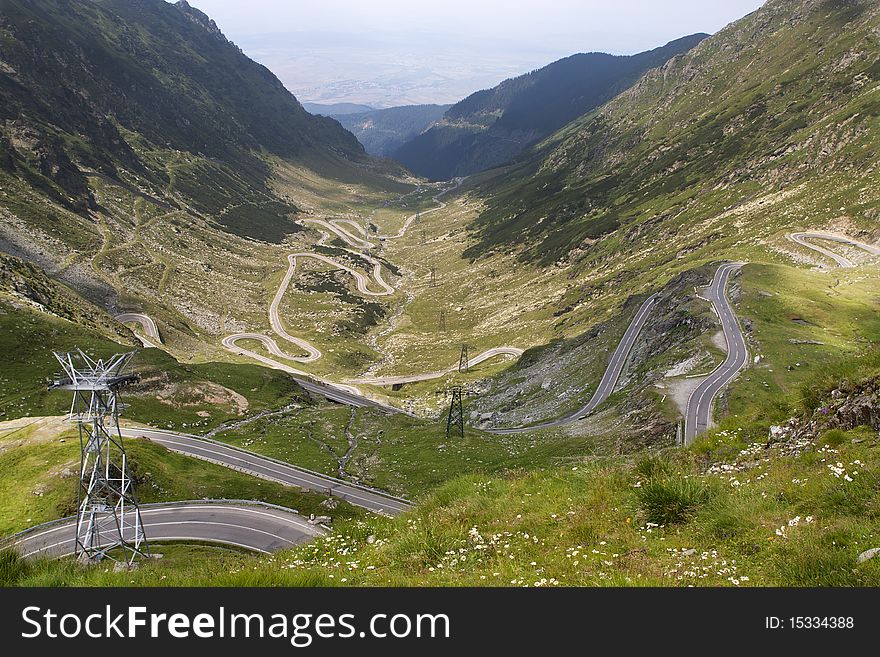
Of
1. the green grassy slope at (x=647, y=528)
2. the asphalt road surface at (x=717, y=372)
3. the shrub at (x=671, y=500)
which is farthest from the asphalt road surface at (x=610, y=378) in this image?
the shrub at (x=671, y=500)

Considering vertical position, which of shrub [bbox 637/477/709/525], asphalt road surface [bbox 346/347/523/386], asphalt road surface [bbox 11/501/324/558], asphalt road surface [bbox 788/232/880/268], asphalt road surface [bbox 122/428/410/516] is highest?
asphalt road surface [bbox 788/232/880/268]

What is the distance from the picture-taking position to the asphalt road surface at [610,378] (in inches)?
3209

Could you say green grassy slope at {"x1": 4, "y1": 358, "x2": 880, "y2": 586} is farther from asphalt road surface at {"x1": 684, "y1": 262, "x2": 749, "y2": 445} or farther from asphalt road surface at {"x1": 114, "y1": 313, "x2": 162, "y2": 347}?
asphalt road surface at {"x1": 114, "y1": 313, "x2": 162, "y2": 347}

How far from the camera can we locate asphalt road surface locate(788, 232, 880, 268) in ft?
361

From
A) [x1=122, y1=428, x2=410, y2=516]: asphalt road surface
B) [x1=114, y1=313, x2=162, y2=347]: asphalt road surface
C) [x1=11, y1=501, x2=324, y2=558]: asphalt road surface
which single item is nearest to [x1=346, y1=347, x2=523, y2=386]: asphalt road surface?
[x1=114, y1=313, x2=162, y2=347]: asphalt road surface

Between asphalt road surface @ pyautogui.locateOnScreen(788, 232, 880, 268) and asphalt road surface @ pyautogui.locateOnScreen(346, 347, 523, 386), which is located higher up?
asphalt road surface @ pyautogui.locateOnScreen(788, 232, 880, 268)

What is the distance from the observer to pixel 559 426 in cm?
7681

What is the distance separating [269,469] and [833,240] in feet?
439

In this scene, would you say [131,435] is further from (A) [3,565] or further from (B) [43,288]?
(A) [3,565]

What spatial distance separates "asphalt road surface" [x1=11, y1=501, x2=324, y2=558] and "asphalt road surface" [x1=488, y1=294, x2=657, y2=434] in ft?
137

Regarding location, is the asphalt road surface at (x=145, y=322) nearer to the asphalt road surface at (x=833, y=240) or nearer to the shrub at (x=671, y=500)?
the shrub at (x=671, y=500)

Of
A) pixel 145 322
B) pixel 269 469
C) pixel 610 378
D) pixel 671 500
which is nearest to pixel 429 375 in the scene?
pixel 610 378

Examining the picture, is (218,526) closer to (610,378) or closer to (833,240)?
(610,378)
